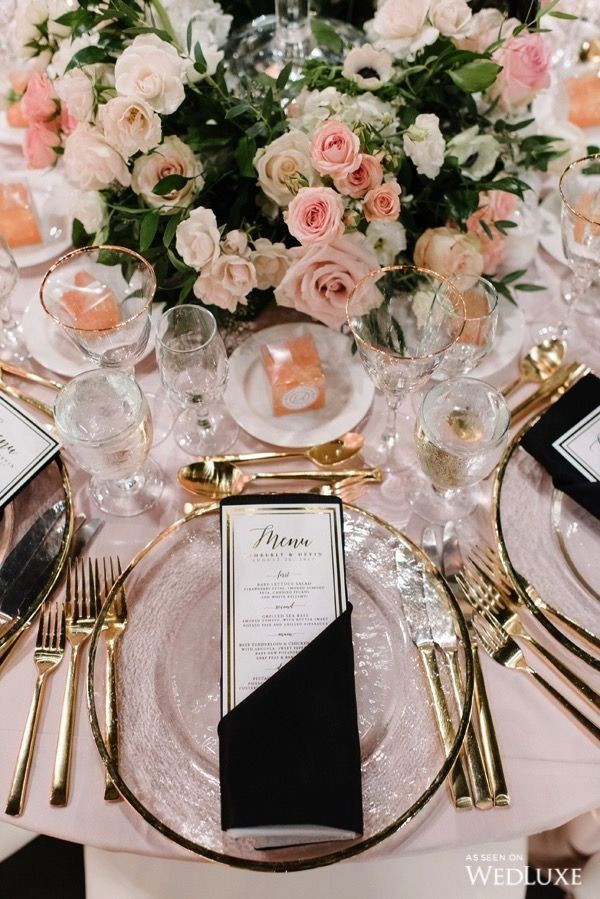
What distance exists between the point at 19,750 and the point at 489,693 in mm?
601

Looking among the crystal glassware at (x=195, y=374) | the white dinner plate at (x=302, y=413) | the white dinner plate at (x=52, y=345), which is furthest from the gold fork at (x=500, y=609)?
the white dinner plate at (x=52, y=345)

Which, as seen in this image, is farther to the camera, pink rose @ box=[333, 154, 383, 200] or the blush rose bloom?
the blush rose bloom

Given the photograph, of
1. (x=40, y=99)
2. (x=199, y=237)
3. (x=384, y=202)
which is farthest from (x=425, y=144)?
(x=40, y=99)

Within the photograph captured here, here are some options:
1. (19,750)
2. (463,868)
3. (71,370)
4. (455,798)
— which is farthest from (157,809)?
(71,370)

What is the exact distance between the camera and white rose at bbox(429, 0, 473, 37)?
3.31ft

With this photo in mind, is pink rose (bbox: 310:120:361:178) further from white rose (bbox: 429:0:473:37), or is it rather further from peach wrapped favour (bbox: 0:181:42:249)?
peach wrapped favour (bbox: 0:181:42:249)

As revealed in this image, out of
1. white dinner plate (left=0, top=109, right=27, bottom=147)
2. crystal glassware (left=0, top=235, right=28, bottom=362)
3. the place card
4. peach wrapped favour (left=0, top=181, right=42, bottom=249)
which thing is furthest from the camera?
white dinner plate (left=0, top=109, right=27, bottom=147)

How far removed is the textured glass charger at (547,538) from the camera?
941 mm

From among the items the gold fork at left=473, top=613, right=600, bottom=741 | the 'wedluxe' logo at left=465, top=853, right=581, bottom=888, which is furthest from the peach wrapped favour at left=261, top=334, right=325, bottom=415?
the 'wedluxe' logo at left=465, top=853, right=581, bottom=888

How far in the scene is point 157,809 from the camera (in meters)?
0.78

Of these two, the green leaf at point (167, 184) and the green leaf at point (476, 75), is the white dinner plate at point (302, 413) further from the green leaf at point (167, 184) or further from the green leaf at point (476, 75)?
the green leaf at point (476, 75)

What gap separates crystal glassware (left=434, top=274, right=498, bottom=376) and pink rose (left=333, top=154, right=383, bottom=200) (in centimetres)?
20

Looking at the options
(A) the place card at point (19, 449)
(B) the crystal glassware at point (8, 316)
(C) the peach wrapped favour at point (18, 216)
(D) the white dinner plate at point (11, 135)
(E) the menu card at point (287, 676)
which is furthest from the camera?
(D) the white dinner plate at point (11, 135)

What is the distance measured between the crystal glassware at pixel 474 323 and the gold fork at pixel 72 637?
25.1 inches
